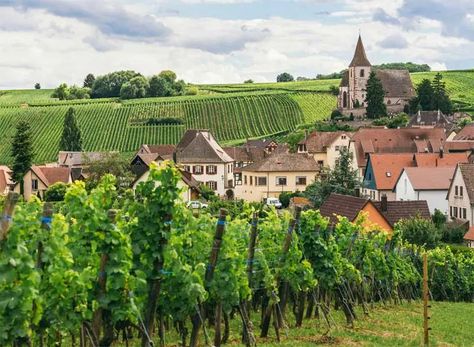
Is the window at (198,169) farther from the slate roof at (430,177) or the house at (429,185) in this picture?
the slate roof at (430,177)

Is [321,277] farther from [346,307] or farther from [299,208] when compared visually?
[299,208]

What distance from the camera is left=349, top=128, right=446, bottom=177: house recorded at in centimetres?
10038

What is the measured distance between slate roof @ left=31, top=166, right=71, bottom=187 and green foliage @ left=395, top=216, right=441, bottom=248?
42.0 metres

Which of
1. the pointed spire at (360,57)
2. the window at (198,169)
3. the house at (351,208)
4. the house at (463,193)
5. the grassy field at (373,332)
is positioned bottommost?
the grassy field at (373,332)

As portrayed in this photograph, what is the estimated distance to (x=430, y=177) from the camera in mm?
73812

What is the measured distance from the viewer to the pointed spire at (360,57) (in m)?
173

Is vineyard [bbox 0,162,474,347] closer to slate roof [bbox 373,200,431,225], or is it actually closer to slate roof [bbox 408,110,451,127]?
slate roof [bbox 373,200,431,225]

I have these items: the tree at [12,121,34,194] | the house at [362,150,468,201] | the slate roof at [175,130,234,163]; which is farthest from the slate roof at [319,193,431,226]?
the tree at [12,121,34,194]

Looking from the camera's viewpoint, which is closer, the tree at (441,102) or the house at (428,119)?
the house at (428,119)

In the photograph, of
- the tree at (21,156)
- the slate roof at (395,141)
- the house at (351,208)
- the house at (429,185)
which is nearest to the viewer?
the house at (351,208)

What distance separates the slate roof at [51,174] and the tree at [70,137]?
30492 mm

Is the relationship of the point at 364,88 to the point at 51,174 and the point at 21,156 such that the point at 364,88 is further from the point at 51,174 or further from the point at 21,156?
A: the point at 21,156

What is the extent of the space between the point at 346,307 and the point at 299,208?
4288mm

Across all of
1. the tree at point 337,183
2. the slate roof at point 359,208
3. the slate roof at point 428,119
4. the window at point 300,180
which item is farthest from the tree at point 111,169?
the slate roof at point 428,119
